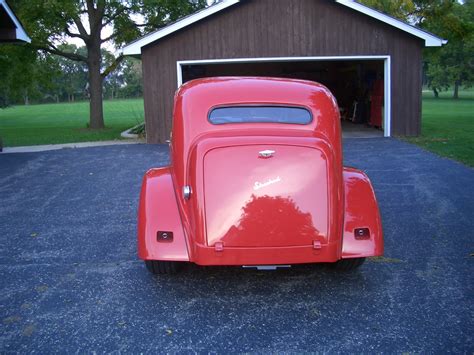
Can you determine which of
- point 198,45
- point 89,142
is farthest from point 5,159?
point 198,45

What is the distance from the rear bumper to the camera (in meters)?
4.04

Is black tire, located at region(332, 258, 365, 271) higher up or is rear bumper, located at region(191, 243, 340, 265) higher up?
rear bumper, located at region(191, 243, 340, 265)

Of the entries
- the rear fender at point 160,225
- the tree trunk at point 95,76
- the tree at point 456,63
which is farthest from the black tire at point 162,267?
the tree at point 456,63

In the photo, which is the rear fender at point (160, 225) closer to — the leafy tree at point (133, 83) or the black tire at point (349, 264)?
the black tire at point (349, 264)

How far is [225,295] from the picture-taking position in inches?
174

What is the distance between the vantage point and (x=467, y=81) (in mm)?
51625

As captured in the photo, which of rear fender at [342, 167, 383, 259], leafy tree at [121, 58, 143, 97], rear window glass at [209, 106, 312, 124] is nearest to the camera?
rear fender at [342, 167, 383, 259]

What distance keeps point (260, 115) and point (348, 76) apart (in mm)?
21434

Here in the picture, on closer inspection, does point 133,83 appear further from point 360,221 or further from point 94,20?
point 360,221

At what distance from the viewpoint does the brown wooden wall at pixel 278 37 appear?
15133 millimetres

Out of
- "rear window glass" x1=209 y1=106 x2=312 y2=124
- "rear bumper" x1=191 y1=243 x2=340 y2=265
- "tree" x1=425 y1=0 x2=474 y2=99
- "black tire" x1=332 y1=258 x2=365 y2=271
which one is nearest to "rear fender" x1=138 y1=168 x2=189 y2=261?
"rear bumper" x1=191 y1=243 x2=340 y2=265

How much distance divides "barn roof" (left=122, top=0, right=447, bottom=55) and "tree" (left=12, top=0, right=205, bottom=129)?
13.6 ft

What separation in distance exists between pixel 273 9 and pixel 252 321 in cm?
1282

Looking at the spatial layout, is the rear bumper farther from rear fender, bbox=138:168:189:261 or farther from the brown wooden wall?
the brown wooden wall
